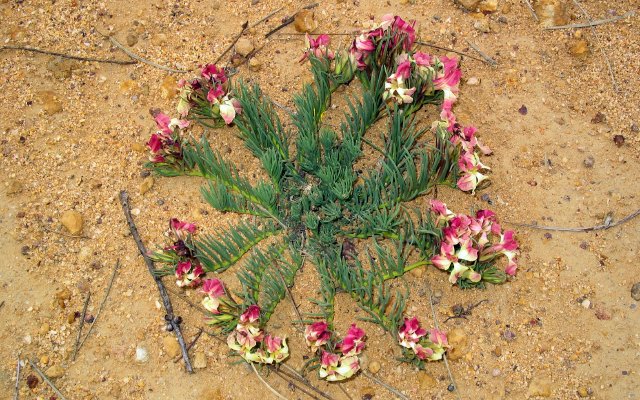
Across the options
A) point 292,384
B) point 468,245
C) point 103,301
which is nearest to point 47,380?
point 103,301

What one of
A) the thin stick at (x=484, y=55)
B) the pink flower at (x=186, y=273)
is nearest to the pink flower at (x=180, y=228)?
the pink flower at (x=186, y=273)

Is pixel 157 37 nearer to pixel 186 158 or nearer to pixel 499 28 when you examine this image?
pixel 186 158

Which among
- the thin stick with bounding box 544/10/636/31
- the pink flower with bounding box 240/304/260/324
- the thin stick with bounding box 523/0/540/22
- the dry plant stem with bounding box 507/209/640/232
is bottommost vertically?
the dry plant stem with bounding box 507/209/640/232

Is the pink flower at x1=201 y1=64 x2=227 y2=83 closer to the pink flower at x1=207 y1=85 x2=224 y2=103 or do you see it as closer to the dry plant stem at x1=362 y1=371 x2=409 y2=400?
the pink flower at x1=207 y1=85 x2=224 y2=103

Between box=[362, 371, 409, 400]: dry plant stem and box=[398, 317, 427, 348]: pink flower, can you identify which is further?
box=[362, 371, 409, 400]: dry plant stem

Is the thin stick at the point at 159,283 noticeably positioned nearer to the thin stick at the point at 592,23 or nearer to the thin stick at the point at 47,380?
the thin stick at the point at 47,380

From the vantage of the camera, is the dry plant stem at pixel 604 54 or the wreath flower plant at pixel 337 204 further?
the dry plant stem at pixel 604 54

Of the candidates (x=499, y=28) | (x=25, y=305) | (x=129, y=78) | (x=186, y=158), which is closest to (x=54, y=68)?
(x=129, y=78)

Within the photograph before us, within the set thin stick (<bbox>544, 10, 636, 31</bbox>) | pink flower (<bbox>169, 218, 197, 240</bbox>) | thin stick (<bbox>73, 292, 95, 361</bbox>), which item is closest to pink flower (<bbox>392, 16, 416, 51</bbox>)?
thin stick (<bbox>544, 10, 636, 31</bbox>)
